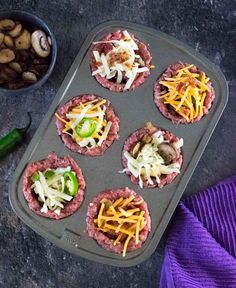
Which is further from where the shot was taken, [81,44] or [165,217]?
[81,44]

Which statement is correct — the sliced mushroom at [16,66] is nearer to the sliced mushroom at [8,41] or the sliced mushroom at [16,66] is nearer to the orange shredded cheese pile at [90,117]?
the sliced mushroom at [8,41]

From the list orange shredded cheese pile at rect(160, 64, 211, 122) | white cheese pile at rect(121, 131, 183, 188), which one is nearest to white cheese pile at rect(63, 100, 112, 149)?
white cheese pile at rect(121, 131, 183, 188)

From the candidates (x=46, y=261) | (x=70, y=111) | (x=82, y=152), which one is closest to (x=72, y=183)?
(x=82, y=152)

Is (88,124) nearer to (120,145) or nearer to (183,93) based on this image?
(120,145)

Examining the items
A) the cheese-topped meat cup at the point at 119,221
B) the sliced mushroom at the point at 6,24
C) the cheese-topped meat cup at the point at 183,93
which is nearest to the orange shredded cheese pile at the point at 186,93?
the cheese-topped meat cup at the point at 183,93

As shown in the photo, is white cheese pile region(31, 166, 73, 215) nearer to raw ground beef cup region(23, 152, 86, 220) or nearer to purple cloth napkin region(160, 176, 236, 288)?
raw ground beef cup region(23, 152, 86, 220)

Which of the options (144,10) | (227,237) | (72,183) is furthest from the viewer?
(144,10)

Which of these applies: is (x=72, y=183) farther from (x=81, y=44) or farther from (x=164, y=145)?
(x=81, y=44)
